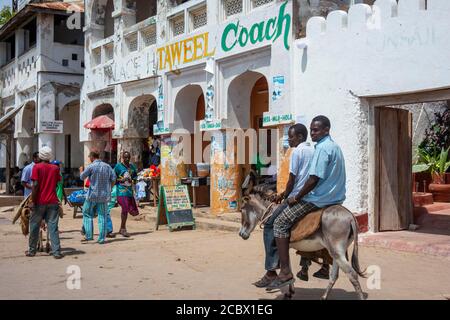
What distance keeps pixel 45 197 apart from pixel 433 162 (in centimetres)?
824

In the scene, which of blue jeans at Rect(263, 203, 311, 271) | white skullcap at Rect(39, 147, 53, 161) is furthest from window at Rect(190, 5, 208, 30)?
blue jeans at Rect(263, 203, 311, 271)

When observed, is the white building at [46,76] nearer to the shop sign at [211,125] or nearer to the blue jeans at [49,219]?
the shop sign at [211,125]

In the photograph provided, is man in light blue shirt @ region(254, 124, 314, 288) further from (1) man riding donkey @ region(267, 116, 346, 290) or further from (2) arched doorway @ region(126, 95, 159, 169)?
(2) arched doorway @ region(126, 95, 159, 169)

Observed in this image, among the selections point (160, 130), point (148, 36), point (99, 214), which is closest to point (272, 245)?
point (99, 214)

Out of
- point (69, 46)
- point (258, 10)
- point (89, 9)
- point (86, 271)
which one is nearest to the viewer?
point (86, 271)

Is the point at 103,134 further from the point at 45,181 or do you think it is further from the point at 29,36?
the point at 45,181

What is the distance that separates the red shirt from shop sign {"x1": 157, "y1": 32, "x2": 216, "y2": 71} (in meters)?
5.59

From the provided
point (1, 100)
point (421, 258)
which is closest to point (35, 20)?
point (1, 100)

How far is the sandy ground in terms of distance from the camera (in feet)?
19.5

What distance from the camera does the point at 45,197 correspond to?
26.9 feet

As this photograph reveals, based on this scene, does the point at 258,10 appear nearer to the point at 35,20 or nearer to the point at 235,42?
the point at 235,42

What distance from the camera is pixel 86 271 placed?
729 cm

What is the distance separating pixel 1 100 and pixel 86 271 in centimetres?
2191

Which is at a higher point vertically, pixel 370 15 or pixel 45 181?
pixel 370 15
